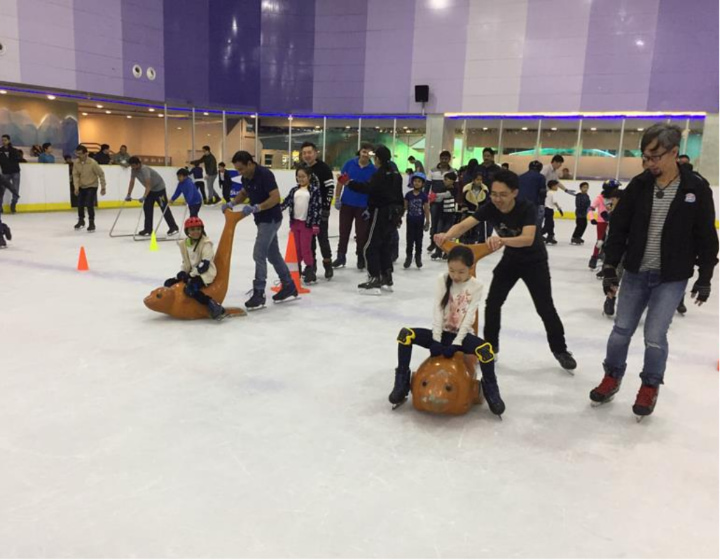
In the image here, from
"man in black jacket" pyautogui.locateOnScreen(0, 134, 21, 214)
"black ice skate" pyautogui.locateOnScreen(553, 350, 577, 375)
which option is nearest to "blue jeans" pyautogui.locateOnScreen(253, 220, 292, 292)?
"black ice skate" pyautogui.locateOnScreen(553, 350, 577, 375)

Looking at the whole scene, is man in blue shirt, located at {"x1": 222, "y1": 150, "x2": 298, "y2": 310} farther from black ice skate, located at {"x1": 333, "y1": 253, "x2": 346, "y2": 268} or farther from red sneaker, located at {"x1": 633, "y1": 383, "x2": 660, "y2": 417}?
red sneaker, located at {"x1": 633, "y1": 383, "x2": 660, "y2": 417}

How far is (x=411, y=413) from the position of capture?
292 cm

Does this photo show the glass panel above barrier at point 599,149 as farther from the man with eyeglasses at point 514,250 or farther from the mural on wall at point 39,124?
the mural on wall at point 39,124

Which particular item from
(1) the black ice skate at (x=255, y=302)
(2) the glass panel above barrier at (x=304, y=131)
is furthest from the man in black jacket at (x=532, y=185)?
(2) the glass panel above barrier at (x=304, y=131)

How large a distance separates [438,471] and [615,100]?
52.2 feet

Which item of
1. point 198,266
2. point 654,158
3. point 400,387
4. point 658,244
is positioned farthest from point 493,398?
point 198,266

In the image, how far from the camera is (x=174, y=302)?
14.4ft

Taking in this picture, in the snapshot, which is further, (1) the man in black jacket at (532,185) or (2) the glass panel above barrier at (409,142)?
(2) the glass panel above barrier at (409,142)

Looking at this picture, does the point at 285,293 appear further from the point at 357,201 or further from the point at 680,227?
the point at 680,227

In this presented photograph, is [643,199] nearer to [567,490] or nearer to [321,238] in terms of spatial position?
[567,490]

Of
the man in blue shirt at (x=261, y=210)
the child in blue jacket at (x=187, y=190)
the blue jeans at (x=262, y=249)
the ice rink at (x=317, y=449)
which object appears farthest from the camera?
the child in blue jacket at (x=187, y=190)

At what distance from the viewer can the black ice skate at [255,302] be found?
4848 mm

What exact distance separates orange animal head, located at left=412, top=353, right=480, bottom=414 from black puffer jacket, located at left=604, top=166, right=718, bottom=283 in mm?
991

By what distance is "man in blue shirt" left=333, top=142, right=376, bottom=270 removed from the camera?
239 inches
